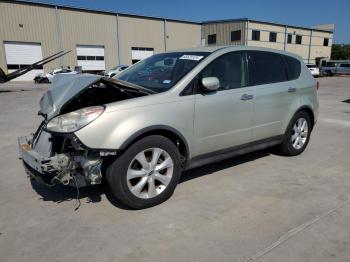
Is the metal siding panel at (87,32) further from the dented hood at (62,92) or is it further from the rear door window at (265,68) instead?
the dented hood at (62,92)

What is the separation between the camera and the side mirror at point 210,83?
371cm

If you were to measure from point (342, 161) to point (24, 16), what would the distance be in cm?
3481

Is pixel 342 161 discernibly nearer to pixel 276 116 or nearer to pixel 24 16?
pixel 276 116

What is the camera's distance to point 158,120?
344 cm

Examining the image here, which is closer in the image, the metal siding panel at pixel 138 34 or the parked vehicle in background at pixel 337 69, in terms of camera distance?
the metal siding panel at pixel 138 34

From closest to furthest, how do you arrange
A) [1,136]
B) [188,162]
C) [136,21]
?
[188,162], [1,136], [136,21]

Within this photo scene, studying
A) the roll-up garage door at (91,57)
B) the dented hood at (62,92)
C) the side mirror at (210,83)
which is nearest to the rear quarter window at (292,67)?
the side mirror at (210,83)

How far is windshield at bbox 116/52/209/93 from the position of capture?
3.93 metres

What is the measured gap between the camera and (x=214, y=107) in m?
3.93

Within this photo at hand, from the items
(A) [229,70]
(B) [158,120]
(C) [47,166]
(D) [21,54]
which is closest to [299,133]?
(A) [229,70]

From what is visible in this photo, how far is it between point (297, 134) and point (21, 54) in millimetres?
33831

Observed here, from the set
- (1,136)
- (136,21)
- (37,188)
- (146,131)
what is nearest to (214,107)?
(146,131)

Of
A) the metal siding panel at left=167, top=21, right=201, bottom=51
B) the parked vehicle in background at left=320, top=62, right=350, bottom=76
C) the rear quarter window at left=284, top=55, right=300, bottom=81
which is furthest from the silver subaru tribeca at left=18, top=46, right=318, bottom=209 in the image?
the metal siding panel at left=167, top=21, right=201, bottom=51

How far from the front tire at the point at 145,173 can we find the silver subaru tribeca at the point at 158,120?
10mm
